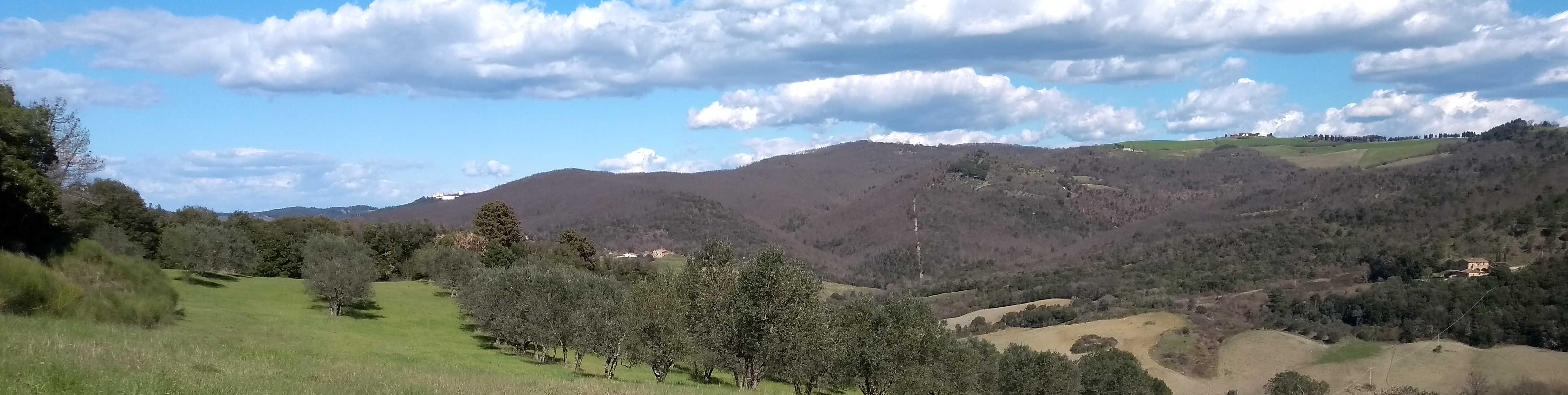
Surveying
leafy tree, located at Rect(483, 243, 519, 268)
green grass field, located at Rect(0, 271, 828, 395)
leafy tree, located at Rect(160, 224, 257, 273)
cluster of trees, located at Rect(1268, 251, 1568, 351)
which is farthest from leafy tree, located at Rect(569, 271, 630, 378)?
cluster of trees, located at Rect(1268, 251, 1568, 351)

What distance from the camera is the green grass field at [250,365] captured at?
14.1 meters

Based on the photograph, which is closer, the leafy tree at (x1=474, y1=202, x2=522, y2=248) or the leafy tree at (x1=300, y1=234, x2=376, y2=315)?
the leafy tree at (x1=300, y1=234, x2=376, y2=315)

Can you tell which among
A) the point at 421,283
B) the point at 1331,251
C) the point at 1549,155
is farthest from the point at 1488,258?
the point at 421,283

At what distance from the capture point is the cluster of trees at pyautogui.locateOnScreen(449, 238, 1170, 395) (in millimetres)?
35594

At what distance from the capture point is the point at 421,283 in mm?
90688

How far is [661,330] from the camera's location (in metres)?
40.9

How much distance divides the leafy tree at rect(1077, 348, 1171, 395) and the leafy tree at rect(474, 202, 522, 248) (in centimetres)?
6143

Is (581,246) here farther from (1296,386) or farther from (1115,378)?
(1296,386)

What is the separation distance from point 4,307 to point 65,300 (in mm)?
4050

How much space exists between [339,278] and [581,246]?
146 feet

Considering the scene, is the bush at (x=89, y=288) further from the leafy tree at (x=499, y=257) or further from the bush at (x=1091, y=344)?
the bush at (x=1091, y=344)

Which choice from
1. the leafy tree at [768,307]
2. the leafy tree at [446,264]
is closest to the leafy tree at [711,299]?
the leafy tree at [768,307]

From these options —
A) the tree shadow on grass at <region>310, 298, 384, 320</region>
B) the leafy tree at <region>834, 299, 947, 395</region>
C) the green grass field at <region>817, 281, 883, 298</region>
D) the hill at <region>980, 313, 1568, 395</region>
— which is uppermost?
the tree shadow on grass at <region>310, 298, 384, 320</region>

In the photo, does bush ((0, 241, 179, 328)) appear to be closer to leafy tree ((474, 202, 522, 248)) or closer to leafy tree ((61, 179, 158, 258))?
leafy tree ((61, 179, 158, 258))
